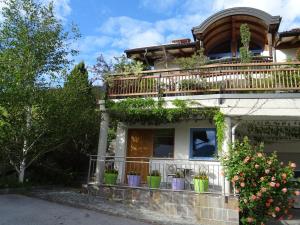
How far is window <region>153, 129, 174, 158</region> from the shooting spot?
12812mm

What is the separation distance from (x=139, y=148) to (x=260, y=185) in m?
5.73

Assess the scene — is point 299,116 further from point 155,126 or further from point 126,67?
point 126,67

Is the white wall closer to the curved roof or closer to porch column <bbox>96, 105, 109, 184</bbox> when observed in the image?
the curved roof

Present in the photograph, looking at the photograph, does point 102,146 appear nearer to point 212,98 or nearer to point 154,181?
point 154,181

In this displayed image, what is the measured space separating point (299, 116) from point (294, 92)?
31.1 inches

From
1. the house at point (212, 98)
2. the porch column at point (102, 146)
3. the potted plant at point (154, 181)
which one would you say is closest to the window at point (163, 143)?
the house at point (212, 98)

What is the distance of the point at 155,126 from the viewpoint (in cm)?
1316

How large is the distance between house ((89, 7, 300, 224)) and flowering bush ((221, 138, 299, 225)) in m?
0.77

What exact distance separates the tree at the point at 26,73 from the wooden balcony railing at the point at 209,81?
2.55m

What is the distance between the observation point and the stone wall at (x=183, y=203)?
902cm

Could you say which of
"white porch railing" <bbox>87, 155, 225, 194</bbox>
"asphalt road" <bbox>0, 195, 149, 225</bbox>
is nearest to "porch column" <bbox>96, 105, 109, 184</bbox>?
"white porch railing" <bbox>87, 155, 225, 194</bbox>

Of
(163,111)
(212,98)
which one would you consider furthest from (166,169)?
(212,98)

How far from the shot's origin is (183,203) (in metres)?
9.70

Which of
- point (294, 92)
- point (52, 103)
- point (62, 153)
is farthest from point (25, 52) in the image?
point (294, 92)
